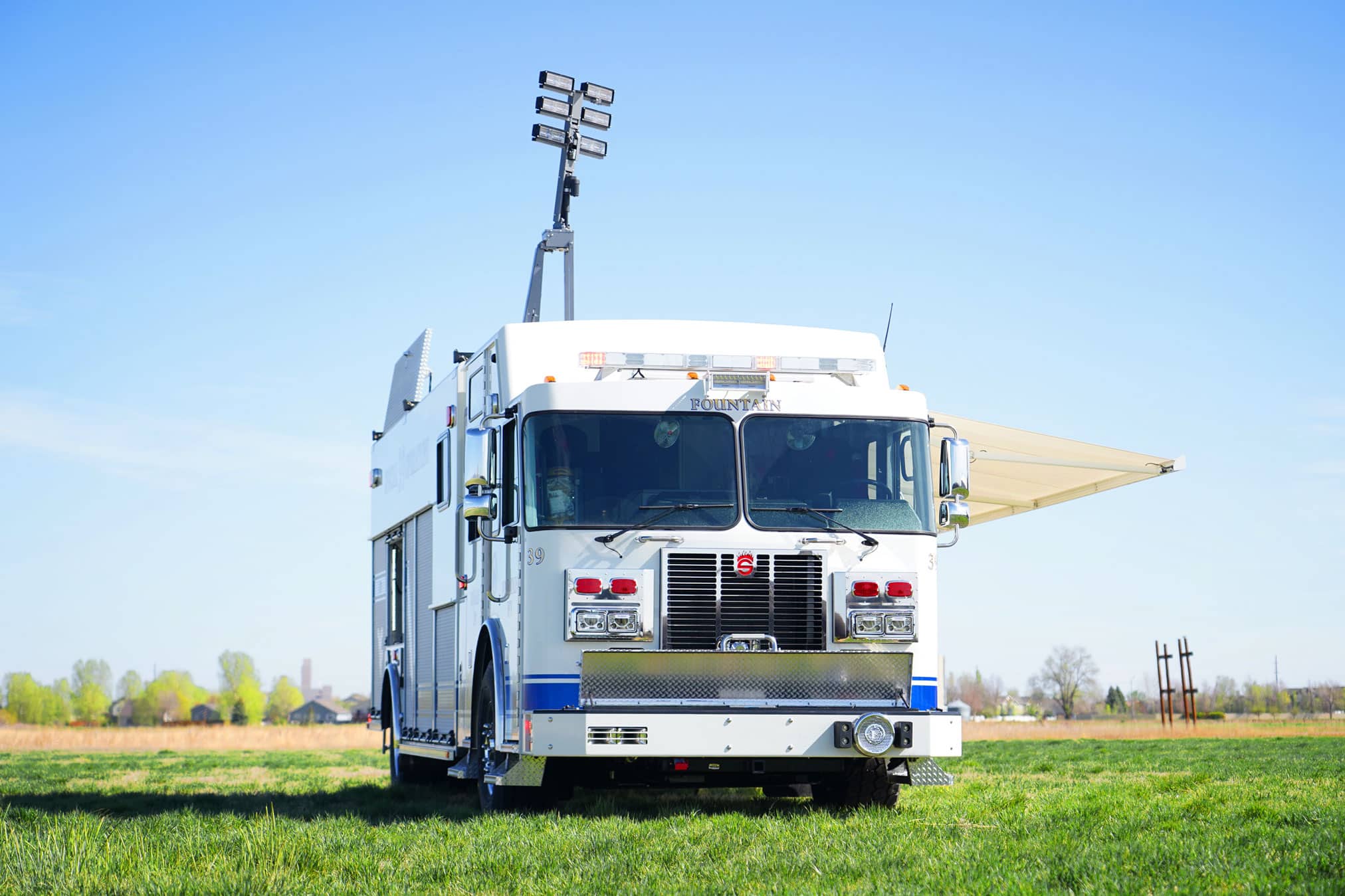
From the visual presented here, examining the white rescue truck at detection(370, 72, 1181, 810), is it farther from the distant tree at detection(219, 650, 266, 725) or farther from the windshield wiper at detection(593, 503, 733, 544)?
the distant tree at detection(219, 650, 266, 725)

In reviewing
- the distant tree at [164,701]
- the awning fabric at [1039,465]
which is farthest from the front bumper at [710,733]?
the distant tree at [164,701]

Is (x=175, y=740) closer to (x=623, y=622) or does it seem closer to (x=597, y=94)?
(x=597, y=94)

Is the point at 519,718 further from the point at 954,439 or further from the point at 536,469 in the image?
the point at 954,439

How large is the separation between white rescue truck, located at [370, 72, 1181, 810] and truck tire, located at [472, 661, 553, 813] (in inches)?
1.0

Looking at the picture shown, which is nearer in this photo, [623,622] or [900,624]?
[623,622]

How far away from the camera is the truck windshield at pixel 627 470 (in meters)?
10.1

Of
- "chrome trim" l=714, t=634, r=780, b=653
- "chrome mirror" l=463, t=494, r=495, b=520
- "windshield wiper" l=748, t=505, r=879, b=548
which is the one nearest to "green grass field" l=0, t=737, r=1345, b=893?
"chrome trim" l=714, t=634, r=780, b=653

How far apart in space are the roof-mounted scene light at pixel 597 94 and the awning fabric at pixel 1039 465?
5.96 meters

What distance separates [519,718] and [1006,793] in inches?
169

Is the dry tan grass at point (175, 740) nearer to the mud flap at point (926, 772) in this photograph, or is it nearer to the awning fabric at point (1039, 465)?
the awning fabric at point (1039, 465)

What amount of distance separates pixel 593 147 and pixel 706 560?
984 centimetres

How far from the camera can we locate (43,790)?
1681 cm

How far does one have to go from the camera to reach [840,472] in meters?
10.5

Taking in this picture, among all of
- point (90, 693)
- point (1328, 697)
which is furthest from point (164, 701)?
point (1328, 697)
